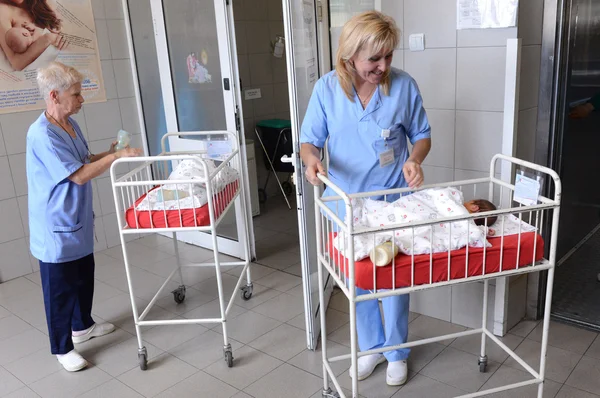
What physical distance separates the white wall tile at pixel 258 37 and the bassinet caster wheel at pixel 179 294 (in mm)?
2495

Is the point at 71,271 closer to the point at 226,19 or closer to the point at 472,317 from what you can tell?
the point at 226,19

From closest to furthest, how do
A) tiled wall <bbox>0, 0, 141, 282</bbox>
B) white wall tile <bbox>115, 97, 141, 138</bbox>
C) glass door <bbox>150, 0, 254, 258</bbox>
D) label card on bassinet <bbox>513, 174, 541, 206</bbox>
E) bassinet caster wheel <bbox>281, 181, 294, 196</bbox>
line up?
1. label card on bassinet <bbox>513, 174, 541, 206</bbox>
2. glass door <bbox>150, 0, 254, 258</bbox>
3. tiled wall <bbox>0, 0, 141, 282</bbox>
4. white wall tile <bbox>115, 97, 141, 138</bbox>
5. bassinet caster wheel <bbox>281, 181, 294, 196</bbox>

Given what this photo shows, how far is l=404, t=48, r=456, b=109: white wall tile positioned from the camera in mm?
2357

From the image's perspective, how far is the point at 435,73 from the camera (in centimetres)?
241

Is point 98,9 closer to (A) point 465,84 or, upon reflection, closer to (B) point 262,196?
(B) point 262,196

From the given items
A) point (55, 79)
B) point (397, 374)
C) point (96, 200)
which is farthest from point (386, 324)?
point (96, 200)

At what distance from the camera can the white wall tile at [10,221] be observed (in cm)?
354

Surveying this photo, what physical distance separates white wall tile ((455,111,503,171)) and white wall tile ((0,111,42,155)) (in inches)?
109

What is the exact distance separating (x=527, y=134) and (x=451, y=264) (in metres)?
1.04

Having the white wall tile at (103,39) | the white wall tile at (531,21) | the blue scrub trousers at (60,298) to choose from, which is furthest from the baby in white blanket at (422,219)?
the white wall tile at (103,39)

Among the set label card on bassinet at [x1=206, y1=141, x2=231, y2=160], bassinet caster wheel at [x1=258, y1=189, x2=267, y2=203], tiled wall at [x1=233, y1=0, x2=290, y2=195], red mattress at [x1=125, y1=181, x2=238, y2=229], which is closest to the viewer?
red mattress at [x1=125, y1=181, x2=238, y2=229]

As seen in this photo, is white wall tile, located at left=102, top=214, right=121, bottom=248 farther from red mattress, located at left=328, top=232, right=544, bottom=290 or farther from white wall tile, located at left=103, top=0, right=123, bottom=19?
red mattress, located at left=328, top=232, right=544, bottom=290

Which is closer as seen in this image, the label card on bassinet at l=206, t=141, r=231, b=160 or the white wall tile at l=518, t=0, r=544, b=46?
the white wall tile at l=518, t=0, r=544, b=46

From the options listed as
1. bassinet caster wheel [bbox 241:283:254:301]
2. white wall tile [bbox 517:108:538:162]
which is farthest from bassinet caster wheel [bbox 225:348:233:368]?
white wall tile [bbox 517:108:538:162]
